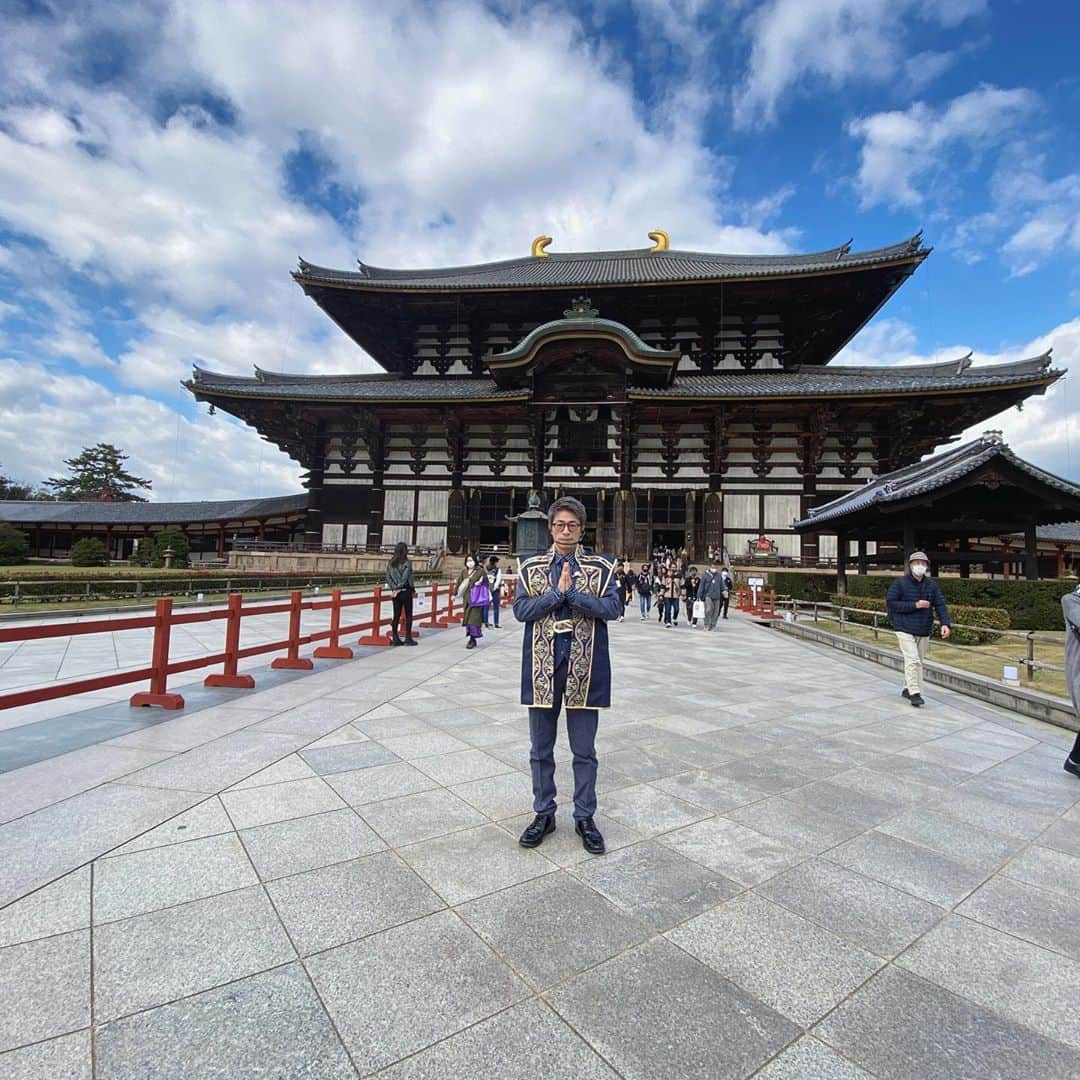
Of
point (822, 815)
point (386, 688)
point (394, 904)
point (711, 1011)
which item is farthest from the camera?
point (386, 688)

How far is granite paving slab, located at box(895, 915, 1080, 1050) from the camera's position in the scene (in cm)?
181

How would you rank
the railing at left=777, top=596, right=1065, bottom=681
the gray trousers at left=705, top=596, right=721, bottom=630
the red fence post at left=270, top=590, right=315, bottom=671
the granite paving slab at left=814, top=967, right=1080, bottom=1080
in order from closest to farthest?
the granite paving slab at left=814, top=967, right=1080, bottom=1080, the railing at left=777, top=596, right=1065, bottom=681, the red fence post at left=270, top=590, right=315, bottom=671, the gray trousers at left=705, top=596, right=721, bottom=630

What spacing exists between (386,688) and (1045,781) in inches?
226

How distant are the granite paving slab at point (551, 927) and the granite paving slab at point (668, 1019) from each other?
0.08 meters

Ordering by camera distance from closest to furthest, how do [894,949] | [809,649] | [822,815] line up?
1. [894,949]
2. [822,815]
3. [809,649]

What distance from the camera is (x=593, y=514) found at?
78.0 feet

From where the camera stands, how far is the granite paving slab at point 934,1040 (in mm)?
1587

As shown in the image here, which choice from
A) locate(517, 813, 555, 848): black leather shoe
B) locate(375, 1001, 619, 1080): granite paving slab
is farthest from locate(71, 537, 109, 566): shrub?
locate(375, 1001, 619, 1080): granite paving slab

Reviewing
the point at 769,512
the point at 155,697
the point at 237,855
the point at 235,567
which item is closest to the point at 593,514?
the point at 769,512

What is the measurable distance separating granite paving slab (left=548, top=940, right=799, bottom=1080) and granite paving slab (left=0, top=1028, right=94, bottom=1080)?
1.30m

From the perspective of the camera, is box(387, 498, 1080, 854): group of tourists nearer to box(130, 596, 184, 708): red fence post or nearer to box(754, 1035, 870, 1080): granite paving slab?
box(754, 1035, 870, 1080): granite paving slab

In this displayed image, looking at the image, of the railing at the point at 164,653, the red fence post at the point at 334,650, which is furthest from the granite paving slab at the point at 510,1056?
the red fence post at the point at 334,650

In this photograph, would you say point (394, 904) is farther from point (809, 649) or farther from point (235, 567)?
point (235, 567)

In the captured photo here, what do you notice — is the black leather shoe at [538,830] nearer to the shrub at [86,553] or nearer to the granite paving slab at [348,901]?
the granite paving slab at [348,901]
